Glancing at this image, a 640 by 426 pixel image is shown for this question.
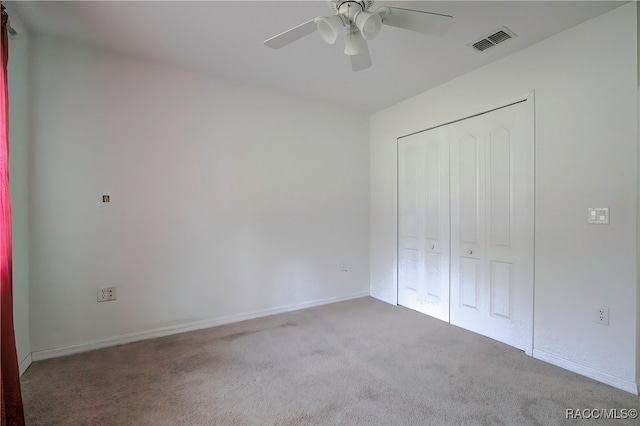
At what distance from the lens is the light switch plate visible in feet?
6.47

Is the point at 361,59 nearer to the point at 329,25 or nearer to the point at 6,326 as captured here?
the point at 329,25

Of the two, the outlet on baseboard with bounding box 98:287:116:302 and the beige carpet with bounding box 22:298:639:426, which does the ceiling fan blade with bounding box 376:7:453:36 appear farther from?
Answer: the outlet on baseboard with bounding box 98:287:116:302

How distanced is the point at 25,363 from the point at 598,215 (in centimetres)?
419

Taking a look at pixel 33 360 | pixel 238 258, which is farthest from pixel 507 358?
pixel 33 360

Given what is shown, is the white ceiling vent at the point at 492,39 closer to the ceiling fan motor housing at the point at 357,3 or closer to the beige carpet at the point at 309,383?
the ceiling fan motor housing at the point at 357,3

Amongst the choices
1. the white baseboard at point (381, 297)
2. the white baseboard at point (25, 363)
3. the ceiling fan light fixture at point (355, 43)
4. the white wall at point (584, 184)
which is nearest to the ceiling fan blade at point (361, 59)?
the ceiling fan light fixture at point (355, 43)

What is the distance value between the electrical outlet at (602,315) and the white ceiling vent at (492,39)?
6.78 feet

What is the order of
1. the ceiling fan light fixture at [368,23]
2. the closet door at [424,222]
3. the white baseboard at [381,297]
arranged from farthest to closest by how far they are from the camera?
the white baseboard at [381,297], the closet door at [424,222], the ceiling fan light fixture at [368,23]

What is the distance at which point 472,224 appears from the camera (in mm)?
2828

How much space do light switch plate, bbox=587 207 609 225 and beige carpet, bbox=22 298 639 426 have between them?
1089mm

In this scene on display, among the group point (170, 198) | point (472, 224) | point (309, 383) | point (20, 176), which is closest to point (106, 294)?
point (170, 198)

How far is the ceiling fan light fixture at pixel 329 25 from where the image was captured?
1.57 meters

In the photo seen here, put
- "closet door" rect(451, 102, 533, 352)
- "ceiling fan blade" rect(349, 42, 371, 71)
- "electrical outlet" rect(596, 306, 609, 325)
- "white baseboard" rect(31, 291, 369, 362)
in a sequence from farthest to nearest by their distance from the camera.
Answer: "closet door" rect(451, 102, 533, 352) → "white baseboard" rect(31, 291, 369, 362) → "electrical outlet" rect(596, 306, 609, 325) → "ceiling fan blade" rect(349, 42, 371, 71)

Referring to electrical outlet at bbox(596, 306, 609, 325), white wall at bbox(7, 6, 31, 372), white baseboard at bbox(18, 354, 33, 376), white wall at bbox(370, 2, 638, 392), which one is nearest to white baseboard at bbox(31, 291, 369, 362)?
white baseboard at bbox(18, 354, 33, 376)
